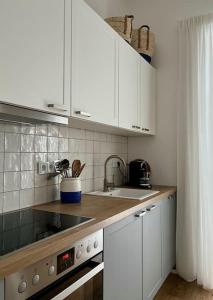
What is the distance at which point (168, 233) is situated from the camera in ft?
8.15

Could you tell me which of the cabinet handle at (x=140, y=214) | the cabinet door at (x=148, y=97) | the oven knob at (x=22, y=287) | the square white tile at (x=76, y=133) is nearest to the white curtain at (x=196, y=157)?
the cabinet door at (x=148, y=97)

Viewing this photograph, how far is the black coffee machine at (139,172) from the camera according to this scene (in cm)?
265

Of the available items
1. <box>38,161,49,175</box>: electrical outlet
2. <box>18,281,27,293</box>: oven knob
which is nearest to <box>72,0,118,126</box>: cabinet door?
<box>38,161,49,175</box>: electrical outlet

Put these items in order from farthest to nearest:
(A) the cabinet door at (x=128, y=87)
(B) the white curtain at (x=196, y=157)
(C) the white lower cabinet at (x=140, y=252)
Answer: (B) the white curtain at (x=196, y=157)
(A) the cabinet door at (x=128, y=87)
(C) the white lower cabinet at (x=140, y=252)

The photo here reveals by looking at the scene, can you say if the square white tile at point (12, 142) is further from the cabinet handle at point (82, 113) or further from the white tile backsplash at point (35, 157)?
the cabinet handle at point (82, 113)

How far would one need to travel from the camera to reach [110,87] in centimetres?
188

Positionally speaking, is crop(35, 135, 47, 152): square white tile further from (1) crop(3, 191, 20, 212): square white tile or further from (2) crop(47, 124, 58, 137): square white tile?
(1) crop(3, 191, 20, 212): square white tile

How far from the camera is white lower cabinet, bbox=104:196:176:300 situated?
1.41m

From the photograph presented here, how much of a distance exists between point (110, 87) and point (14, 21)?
2.92ft

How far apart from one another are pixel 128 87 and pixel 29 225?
1395mm

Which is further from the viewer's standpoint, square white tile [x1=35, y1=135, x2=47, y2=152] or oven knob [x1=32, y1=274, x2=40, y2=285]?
square white tile [x1=35, y1=135, x2=47, y2=152]

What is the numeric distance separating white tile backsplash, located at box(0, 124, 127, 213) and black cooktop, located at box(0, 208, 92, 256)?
108 millimetres

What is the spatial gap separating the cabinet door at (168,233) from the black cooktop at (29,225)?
1.20 m

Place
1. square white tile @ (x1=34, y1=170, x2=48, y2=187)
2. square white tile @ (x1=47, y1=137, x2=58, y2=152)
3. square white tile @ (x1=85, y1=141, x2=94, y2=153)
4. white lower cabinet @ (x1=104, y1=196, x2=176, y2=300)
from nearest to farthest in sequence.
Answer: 1. white lower cabinet @ (x1=104, y1=196, x2=176, y2=300)
2. square white tile @ (x1=34, y1=170, x2=48, y2=187)
3. square white tile @ (x1=47, y1=137, x2=58, y2=152)
4. square white tile @ (x1=85, y1=141, x2=94, y2=153)
